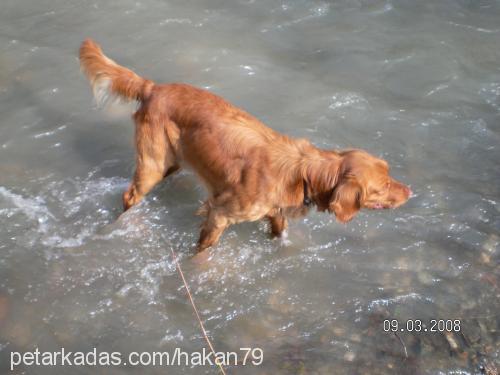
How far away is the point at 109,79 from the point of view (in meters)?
5.10

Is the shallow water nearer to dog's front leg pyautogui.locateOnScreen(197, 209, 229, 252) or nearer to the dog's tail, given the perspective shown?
dog's front leg pyautogui.locateOnScreen(197, 209, 229, 252)

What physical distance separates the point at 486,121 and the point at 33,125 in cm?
583

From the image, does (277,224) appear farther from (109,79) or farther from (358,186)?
(109,79)

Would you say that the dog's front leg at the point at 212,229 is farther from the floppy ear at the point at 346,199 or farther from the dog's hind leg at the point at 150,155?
the floppy ear at the point at 346,199

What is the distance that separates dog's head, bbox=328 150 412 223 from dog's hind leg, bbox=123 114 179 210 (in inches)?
66.5

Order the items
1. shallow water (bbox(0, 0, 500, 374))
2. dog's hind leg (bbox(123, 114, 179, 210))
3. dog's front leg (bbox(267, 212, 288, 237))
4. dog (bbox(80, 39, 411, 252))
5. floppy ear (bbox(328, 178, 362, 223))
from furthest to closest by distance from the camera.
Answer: dog's front leg (bbox(267, 212, 288, 237)) < dog's hind leg (bbox(123, 114, 179, 210)) < shallow water (bbox(0, 0, 500, 374)) < dog (bbox(80, 39, 411, 252)) < floppy ear (bbox(328, 178, 362, 223))

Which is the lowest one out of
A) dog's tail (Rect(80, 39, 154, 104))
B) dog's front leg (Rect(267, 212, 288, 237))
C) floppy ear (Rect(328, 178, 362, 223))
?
dog's front leg (Rect(267, 212, 288, 237))

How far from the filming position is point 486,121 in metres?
6.88

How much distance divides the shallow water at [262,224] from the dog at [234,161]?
0.68 metres

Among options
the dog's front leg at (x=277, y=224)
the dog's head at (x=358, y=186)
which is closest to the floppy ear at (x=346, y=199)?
the dog's head at (x=358, y=186)

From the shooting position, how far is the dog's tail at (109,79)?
5.07 meters

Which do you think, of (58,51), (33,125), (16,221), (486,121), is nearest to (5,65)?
(58,51)

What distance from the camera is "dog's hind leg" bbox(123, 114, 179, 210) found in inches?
196

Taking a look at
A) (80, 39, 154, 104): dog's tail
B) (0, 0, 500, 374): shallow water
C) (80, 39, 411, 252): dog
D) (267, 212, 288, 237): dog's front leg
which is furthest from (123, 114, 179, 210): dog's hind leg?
(267, 212, 288, 237): dog's front leg
